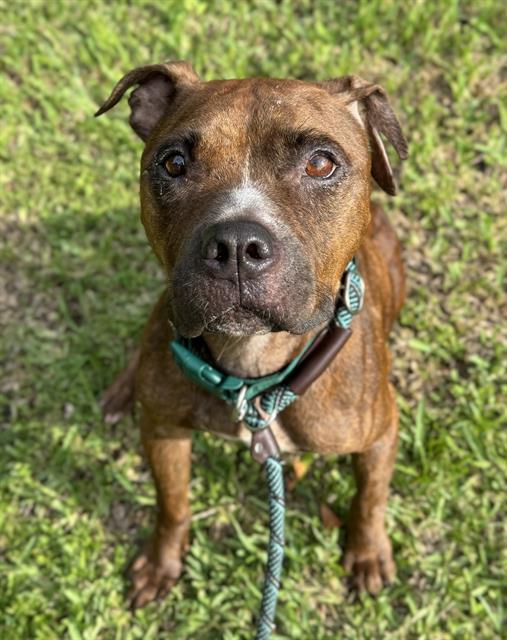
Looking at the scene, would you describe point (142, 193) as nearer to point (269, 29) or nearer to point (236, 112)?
point (236, 112)

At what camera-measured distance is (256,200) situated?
276 centimetres

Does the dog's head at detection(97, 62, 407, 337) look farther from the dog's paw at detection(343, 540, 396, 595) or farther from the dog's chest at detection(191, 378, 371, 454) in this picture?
the dog's paw at detection(343, 540, 396, 595)

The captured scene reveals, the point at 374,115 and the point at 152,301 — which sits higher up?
the point at 374,115

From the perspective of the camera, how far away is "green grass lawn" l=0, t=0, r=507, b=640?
4422mm

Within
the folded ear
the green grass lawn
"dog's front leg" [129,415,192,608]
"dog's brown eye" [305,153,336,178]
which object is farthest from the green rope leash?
the folded ear

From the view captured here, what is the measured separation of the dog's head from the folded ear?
0.02 metres

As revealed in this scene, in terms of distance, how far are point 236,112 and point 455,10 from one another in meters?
3.51

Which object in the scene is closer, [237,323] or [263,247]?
[263,247]

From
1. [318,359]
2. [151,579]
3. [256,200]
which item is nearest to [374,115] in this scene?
[256,200]

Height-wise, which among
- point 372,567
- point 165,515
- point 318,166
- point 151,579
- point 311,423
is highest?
point 318,166

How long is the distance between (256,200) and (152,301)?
8.83 feet

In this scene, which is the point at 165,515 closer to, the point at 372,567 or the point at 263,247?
the point at 372,567

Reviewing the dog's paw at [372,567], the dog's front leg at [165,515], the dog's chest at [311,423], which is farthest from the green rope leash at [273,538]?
the dog's paw at [372,567]

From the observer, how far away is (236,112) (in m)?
2.97
